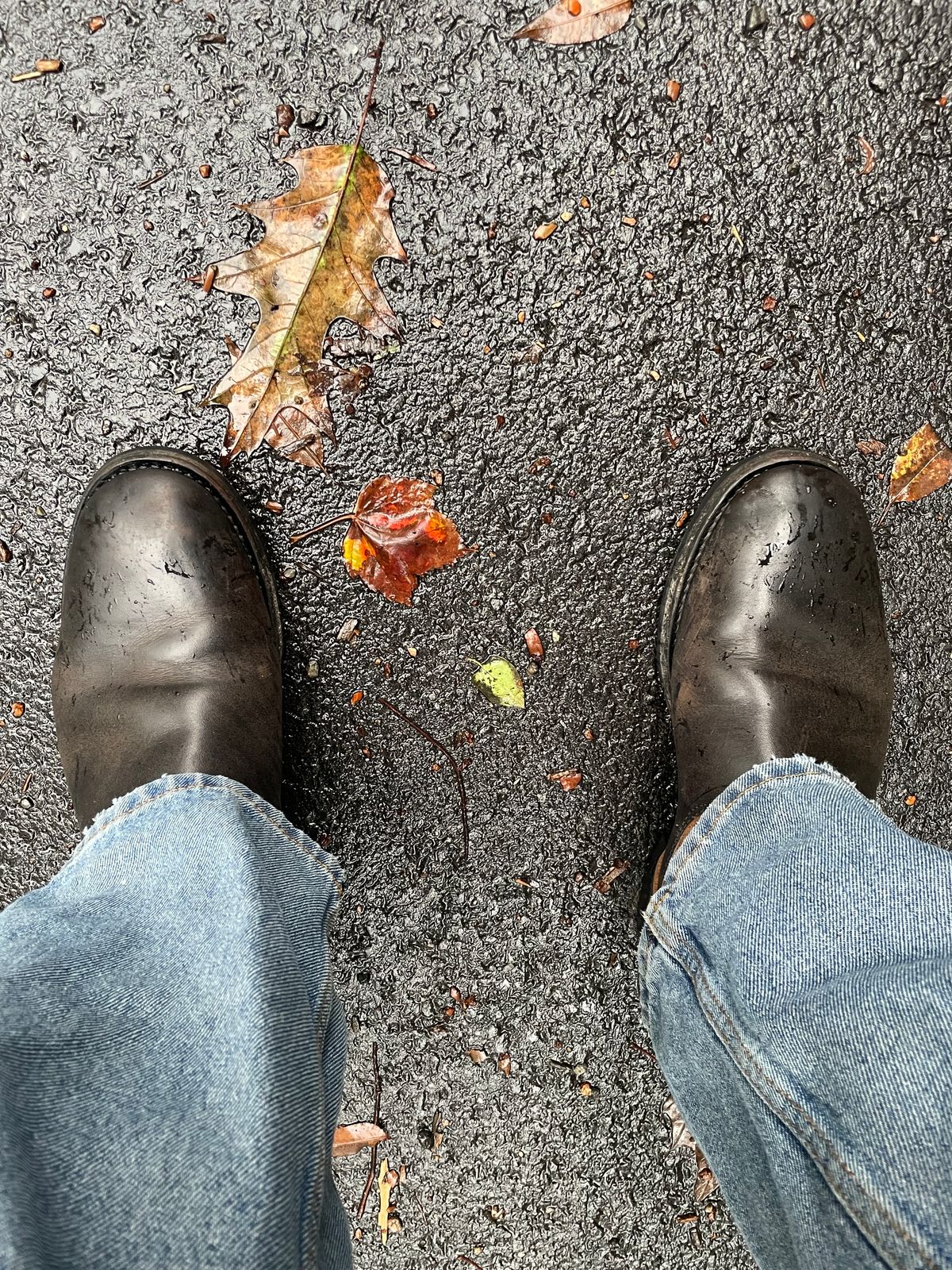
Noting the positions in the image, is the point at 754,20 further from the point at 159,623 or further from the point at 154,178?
the point at 159,623

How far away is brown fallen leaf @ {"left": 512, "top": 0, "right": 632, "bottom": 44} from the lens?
4.42 ft

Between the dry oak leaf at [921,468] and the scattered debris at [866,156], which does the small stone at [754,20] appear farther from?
the dry oak leaf at [921,468]

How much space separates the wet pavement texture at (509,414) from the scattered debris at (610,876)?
0.04 feet

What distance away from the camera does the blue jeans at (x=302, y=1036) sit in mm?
812

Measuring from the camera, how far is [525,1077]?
1515 mm

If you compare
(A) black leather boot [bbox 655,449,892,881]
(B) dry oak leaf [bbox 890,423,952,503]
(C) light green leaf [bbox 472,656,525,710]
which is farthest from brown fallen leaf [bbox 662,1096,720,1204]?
(B) dry oak leaf [bbox 890,423,952,503]

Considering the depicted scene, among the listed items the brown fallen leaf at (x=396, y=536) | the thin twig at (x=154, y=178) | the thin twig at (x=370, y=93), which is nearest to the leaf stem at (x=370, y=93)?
the thin twig at (x=370, y=93)

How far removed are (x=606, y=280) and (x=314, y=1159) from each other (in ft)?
4.54

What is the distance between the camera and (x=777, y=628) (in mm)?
1434

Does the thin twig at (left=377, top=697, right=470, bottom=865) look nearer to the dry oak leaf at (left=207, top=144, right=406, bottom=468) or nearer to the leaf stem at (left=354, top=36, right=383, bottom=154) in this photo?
the dry oak leaf at (left=207, top=144, right=406, bottom=468)

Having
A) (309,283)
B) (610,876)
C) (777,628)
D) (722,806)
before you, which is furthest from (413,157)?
(610,876)

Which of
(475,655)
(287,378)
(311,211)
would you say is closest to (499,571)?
(475,655)

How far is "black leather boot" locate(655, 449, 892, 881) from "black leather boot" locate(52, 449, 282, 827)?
0.75 meters

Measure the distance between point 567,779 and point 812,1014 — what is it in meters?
0.60
